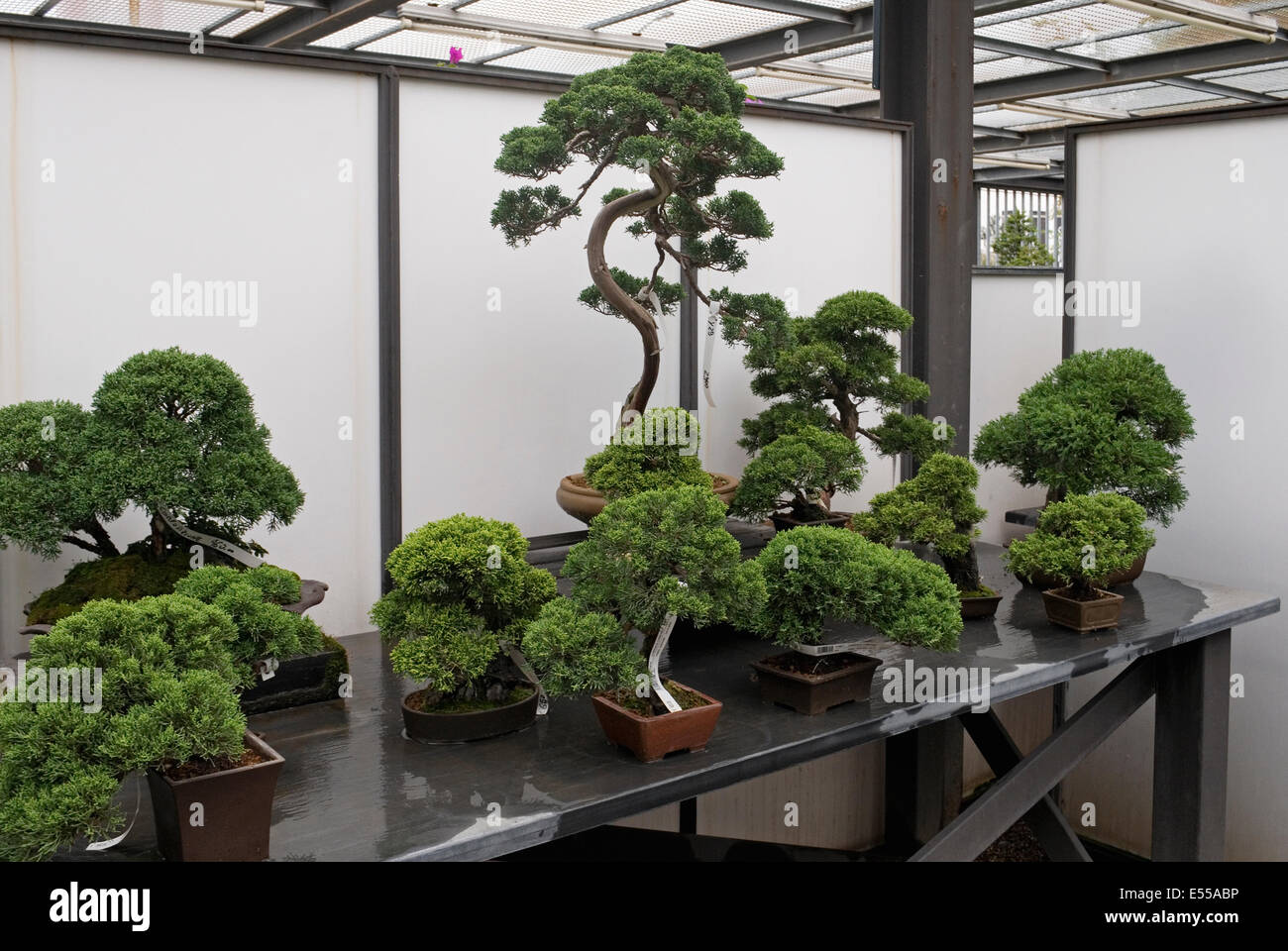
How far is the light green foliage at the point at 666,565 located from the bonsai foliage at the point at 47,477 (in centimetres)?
79

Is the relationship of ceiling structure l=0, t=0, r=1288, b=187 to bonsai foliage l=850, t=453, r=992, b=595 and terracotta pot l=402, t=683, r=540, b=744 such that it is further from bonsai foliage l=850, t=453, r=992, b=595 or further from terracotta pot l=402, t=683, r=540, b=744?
terracotta pot l=402, t=683, r=540, b=744

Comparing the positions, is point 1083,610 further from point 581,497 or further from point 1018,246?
point 1018,246

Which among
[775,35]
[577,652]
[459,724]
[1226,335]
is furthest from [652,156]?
[775,35]

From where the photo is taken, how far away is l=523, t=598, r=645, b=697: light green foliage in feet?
5.67

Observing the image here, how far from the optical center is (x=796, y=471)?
8.29 ft

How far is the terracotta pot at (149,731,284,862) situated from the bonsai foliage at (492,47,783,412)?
4.21 ft

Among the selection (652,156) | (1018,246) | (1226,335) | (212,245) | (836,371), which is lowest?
(836,371)

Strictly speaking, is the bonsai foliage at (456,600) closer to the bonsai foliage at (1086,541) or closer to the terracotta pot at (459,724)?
the terracotta pot at (459,724)

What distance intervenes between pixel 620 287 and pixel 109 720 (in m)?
1.52

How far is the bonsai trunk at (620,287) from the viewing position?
2.38 m

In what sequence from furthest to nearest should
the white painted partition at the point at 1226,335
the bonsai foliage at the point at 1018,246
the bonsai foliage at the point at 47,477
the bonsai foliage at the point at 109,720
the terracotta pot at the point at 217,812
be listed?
the bonsai foliage at the point at 1018,246, the white painted partition at the point at 1226,335, the bonsai foliage at the point at 47,477, the terracotta pot at the point at 217,812, the bonsai foliage at the point at 109,720

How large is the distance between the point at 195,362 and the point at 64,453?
0.25 m

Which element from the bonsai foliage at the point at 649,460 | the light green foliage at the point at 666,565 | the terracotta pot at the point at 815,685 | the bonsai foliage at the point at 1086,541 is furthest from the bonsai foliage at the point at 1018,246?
the light green foliage at the point at 666,565

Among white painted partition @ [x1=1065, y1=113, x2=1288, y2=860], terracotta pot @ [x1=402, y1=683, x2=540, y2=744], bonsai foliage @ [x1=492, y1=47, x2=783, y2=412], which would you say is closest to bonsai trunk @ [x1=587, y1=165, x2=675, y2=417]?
bonsai foliage @ [x1=492, y1=47, x2=783, y2=412]
